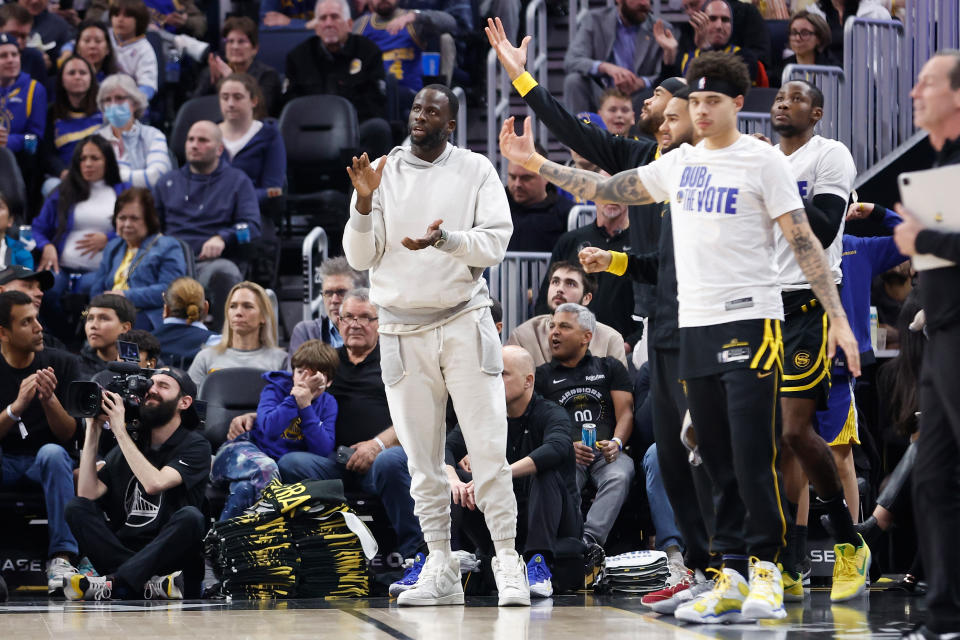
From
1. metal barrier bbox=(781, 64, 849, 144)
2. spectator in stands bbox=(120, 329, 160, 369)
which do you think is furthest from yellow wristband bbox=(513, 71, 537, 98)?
metal barrier bbox=(781, 64, 849, 144)

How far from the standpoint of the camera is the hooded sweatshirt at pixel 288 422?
721 centimetres

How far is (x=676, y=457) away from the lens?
5324mm

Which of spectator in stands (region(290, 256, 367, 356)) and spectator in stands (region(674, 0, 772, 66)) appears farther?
spectator in stands (region(674, 0, 772, 66))

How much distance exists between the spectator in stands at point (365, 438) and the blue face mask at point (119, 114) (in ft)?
11.9

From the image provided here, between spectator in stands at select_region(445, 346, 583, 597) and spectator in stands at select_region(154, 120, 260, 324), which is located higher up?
spectator in stands at select_region(154, 120, 260, 324)

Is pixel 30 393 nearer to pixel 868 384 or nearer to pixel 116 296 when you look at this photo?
pixel 116 296

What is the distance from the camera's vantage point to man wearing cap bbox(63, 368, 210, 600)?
6590 millimetres

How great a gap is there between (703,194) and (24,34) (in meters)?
8.35

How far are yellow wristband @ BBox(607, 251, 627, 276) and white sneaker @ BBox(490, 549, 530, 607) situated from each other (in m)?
1.25

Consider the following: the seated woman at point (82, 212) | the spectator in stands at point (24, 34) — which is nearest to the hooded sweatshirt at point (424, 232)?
the seated woman at point (82, 212)

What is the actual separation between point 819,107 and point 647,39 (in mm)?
5986

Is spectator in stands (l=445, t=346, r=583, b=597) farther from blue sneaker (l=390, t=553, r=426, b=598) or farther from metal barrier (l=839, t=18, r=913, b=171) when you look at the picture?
metal barrier (l=839, t=18, r=913, b=171)

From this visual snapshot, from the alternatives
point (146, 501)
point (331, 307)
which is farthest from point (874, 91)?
point (146, 501)

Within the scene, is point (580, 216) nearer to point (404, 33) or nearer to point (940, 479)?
point (404, 33)
